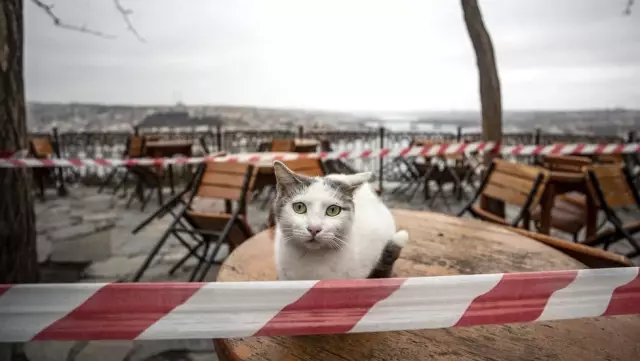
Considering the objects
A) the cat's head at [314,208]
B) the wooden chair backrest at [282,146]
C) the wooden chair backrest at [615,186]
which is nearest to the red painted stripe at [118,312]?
the cat's head at [314,208]

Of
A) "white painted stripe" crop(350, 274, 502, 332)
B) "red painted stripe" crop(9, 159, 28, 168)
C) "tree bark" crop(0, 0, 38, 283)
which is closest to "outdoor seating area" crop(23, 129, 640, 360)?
"white painted stripe" crop(350, 274, 502, 332)

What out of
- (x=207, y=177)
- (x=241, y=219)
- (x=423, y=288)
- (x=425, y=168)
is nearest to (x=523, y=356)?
(x=423, y=288)

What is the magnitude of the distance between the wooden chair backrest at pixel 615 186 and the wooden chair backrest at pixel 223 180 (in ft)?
Answer: 8.32

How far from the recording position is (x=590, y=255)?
1428 millimetres

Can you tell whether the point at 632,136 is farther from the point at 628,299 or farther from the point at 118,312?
the point at 118,312

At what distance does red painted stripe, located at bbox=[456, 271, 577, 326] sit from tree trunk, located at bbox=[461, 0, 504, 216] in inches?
157

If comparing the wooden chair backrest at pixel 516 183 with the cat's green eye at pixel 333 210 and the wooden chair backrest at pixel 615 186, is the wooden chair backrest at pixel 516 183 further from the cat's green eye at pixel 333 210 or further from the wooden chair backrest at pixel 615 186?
the cat's green eye at pixel 333 210

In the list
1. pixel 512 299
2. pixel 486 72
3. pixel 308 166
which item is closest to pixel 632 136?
pixel 486 72

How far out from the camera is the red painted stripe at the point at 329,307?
0.67m

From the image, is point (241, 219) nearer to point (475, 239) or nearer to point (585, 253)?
point (475, 239)

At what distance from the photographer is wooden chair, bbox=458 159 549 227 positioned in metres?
2.28

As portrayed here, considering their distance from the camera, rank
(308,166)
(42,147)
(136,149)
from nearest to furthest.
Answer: (308,166) < (136,149) < (42,147)

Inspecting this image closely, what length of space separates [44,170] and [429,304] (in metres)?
8.08

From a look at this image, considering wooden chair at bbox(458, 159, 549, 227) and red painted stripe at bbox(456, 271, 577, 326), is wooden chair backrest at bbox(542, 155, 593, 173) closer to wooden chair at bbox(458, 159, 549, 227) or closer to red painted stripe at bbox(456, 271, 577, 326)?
wooden chair at bbox(458, 159, 549, 227)
